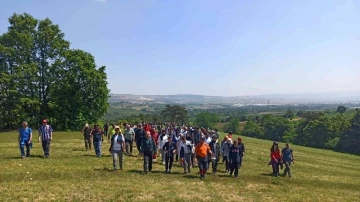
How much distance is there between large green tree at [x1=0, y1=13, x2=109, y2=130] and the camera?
174 feet

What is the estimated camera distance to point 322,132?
353ft

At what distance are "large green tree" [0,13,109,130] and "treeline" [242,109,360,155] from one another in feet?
237

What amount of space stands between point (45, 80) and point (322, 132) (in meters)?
88.9

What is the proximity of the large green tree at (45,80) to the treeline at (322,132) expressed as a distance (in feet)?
237

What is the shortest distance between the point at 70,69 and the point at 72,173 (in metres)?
43.4

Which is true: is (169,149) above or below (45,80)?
below

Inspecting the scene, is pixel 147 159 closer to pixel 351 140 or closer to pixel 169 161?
pixel 169 161

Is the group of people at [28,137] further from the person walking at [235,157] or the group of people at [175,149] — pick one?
the person walking at [235,157]

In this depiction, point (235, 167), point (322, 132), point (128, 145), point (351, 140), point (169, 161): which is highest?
point (128, 145)

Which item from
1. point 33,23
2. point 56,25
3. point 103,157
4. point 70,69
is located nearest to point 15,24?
point 33,23

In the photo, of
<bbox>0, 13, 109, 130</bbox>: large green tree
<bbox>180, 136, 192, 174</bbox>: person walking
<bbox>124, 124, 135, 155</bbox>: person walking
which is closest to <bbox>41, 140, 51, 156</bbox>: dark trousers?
<bbox>124, 124, 135, 155</bbox>: person walking

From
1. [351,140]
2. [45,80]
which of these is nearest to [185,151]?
[45,80]

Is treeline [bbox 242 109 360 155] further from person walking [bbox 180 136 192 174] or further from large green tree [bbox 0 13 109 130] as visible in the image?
person walking [bbox 180 136 192 174]

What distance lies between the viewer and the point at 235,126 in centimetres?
16300
